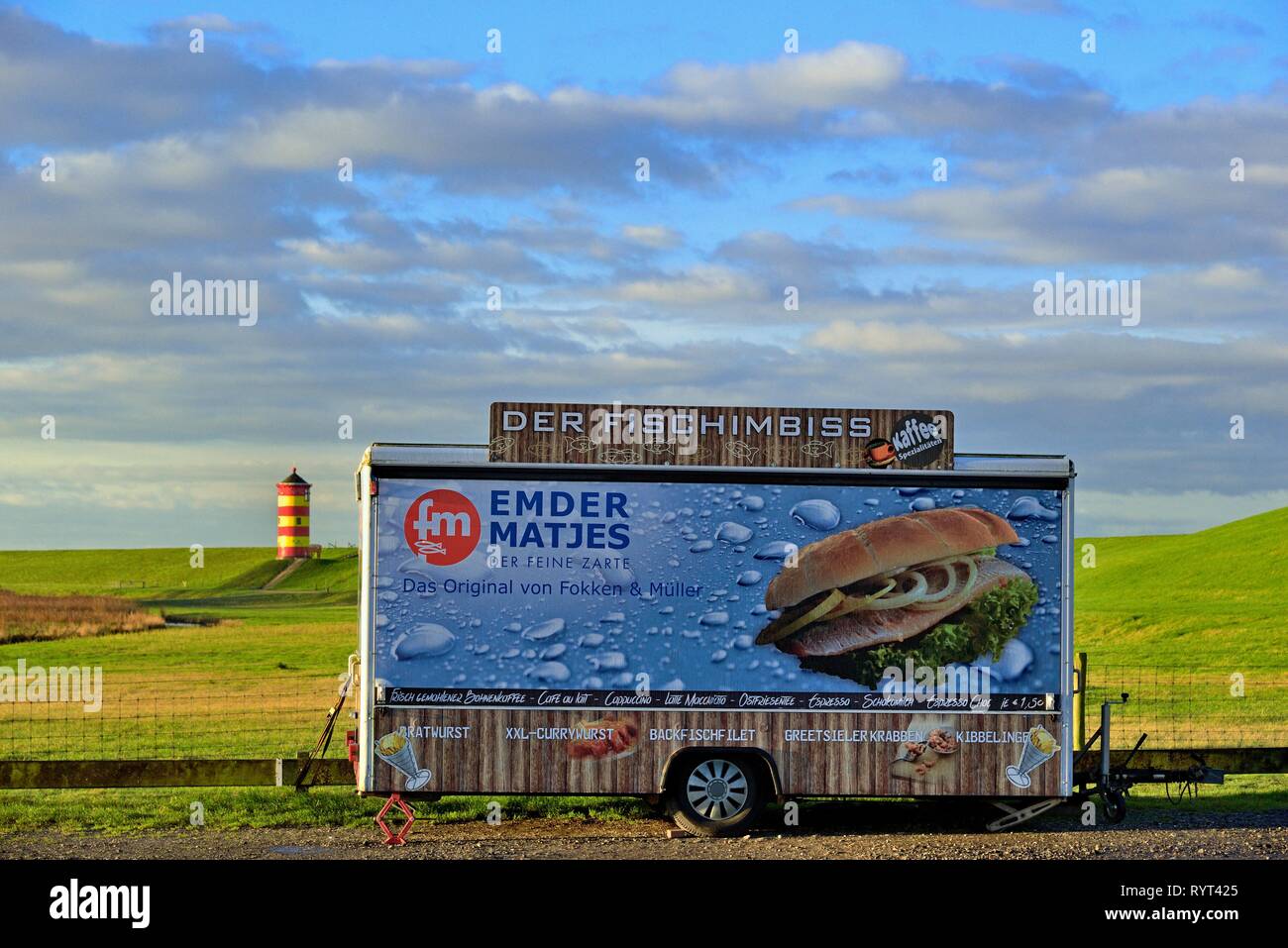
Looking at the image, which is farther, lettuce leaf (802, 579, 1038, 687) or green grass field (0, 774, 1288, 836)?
green grass field (0, 774, 1288, 836)

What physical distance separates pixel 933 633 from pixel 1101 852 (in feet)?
7.66

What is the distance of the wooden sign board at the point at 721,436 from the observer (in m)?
13.0

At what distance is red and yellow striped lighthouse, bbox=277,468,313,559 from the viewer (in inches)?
3415

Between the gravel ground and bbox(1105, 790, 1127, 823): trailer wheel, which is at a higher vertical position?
bbox(1105, 790, 1127, 823): trailer wheel

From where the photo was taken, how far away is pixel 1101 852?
40.2ft

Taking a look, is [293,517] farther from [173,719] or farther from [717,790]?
[717,790]

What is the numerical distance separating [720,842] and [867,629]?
231 cm

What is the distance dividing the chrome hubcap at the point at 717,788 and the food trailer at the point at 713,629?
20mm

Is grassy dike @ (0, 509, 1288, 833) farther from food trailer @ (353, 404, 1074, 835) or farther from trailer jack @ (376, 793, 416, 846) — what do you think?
food trailer @ (353, 404, 1074, 835)

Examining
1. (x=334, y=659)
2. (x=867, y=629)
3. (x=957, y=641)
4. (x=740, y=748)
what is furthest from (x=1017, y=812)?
(x=334, y=659)

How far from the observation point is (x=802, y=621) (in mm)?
12930

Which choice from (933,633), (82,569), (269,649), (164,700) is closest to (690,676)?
(933,633)

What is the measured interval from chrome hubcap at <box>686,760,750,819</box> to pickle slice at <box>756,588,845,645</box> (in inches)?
46.9
